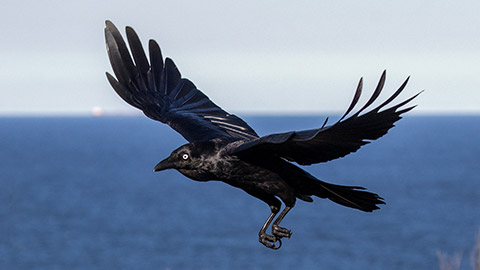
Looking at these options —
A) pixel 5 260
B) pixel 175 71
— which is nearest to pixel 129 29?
pixel 175 71

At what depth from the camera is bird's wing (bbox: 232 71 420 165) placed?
4.30 m

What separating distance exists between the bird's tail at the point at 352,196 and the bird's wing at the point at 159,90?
1.06 m

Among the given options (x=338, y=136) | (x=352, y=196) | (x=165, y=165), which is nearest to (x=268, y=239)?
(x=352, y=196)

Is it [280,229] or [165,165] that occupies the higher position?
[165,165]

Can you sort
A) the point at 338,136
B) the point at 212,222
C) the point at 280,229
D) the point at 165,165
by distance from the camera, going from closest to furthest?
1. the point at 338,136
2. the point at 165,165
3. the point at 280,229
4. the point at 212,222

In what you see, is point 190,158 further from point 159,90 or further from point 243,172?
point 159,90

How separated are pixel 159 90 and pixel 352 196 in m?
2.26

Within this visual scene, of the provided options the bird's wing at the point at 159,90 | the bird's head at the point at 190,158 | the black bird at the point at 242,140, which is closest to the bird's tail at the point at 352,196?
the black bird at the point at 242,140

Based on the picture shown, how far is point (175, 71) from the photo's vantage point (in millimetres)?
6949

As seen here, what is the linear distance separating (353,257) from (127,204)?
1255 inches

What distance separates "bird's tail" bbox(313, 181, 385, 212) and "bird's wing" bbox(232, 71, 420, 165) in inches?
16.8

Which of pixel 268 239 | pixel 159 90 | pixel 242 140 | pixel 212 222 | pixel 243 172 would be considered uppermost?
pixel 159 90

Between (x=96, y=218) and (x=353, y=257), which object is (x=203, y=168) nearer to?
(x=353, y=257)

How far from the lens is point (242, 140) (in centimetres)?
516
